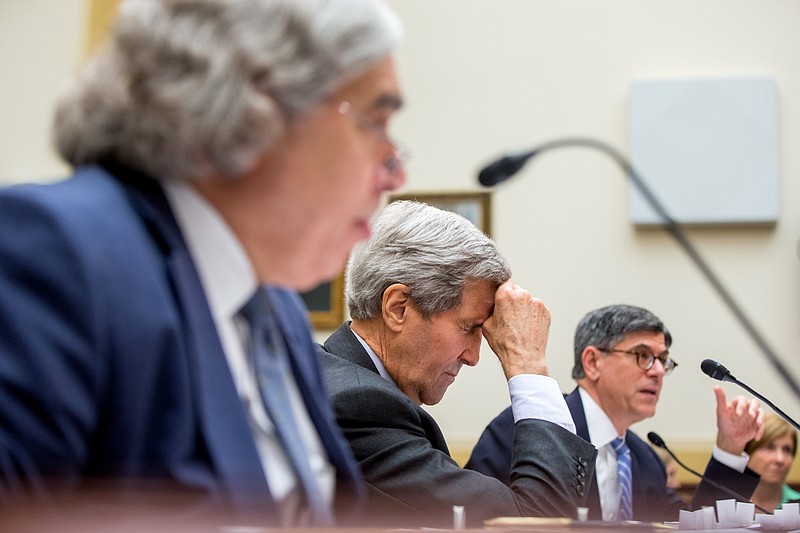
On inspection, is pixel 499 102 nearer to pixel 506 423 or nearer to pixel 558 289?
pixel 558 289

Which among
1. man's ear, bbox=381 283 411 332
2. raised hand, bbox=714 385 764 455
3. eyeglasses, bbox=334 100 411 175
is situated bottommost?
raised hand, bbox=714 385 764 455

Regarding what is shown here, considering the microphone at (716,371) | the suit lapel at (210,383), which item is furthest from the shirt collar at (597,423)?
the suit lapel at (210,383)

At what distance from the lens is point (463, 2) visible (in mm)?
5742

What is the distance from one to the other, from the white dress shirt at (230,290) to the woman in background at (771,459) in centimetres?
350

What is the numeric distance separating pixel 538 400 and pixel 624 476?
1275 millimetres

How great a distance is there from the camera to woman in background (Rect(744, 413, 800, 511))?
14.1 ft

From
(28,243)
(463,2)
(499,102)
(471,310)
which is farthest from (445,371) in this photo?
(463,2)

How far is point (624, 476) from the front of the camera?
3357 millimetres

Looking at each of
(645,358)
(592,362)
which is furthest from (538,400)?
(645,358)

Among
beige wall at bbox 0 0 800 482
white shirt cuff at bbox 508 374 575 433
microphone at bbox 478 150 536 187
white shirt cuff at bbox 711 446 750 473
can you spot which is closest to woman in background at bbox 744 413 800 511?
beige wall at bbox 0 0 800 482

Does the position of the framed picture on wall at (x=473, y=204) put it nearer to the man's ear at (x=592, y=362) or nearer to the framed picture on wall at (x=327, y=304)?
the framed picture on wall at (x=327, y=304)

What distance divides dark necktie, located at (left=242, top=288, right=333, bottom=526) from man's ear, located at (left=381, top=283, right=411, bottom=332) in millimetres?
983

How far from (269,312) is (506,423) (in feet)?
5.00

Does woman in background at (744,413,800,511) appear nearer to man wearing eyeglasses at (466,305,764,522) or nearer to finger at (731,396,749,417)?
man wearing eyeglasses at (466,305,764,522)
